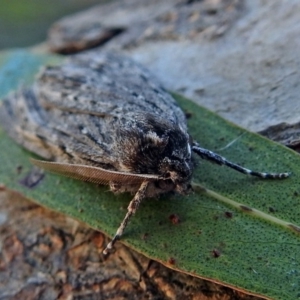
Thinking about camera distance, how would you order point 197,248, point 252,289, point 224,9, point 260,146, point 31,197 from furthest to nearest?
1. point 224,9
2. point 31,197
3. point 260,146
4. point 197,248
5. point 252,289

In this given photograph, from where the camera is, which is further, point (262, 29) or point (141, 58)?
point (141, 58)

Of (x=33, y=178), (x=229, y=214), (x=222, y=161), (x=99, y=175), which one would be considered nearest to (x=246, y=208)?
(x=229, y=214)

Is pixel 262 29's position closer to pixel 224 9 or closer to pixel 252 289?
pixel 224 9

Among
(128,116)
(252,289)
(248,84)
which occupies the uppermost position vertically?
(128,116)

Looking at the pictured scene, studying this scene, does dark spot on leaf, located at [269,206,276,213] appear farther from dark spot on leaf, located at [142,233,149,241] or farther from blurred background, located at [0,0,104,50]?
blurred background, located at [0,0,104,50]

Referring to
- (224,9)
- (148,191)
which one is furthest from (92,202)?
(224,9)

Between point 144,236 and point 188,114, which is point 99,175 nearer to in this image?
point 144,236

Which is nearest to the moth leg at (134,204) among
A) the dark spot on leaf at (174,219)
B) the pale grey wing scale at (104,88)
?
the dark spot on leaf at (174,219)
